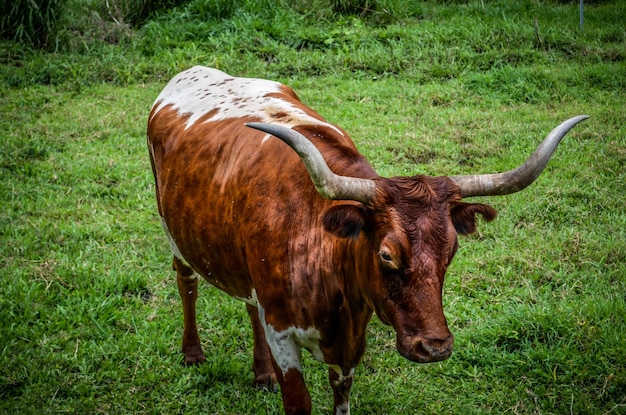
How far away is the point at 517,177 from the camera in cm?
312

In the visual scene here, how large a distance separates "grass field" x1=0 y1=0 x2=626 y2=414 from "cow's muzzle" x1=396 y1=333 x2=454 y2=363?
140cm

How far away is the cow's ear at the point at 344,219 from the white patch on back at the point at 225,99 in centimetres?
90

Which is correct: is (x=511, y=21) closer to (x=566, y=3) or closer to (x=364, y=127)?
(x=566, y=3)

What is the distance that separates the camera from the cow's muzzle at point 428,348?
2885mm

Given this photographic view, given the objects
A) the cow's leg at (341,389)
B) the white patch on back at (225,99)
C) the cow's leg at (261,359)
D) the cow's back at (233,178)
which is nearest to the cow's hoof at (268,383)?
the cow's leg at (261,359)

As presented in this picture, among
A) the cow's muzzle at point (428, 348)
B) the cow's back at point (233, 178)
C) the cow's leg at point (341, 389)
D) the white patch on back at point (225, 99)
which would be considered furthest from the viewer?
the white patch on back at point (225, 99)

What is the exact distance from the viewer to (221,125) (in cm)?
421

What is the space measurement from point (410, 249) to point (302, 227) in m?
0.65

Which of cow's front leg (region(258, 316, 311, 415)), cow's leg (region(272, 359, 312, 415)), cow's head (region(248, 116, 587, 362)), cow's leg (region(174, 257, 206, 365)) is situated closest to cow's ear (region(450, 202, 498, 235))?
cow's head (region(248, 116, 587, 362))

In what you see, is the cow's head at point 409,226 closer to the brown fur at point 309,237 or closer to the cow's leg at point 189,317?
the brown fur at point 309,237

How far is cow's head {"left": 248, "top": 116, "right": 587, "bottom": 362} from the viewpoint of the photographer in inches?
115

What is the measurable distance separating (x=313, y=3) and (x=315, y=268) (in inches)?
312

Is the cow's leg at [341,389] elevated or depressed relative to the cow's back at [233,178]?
depressed

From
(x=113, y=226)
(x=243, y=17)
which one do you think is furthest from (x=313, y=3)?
(x=113, y=226)
